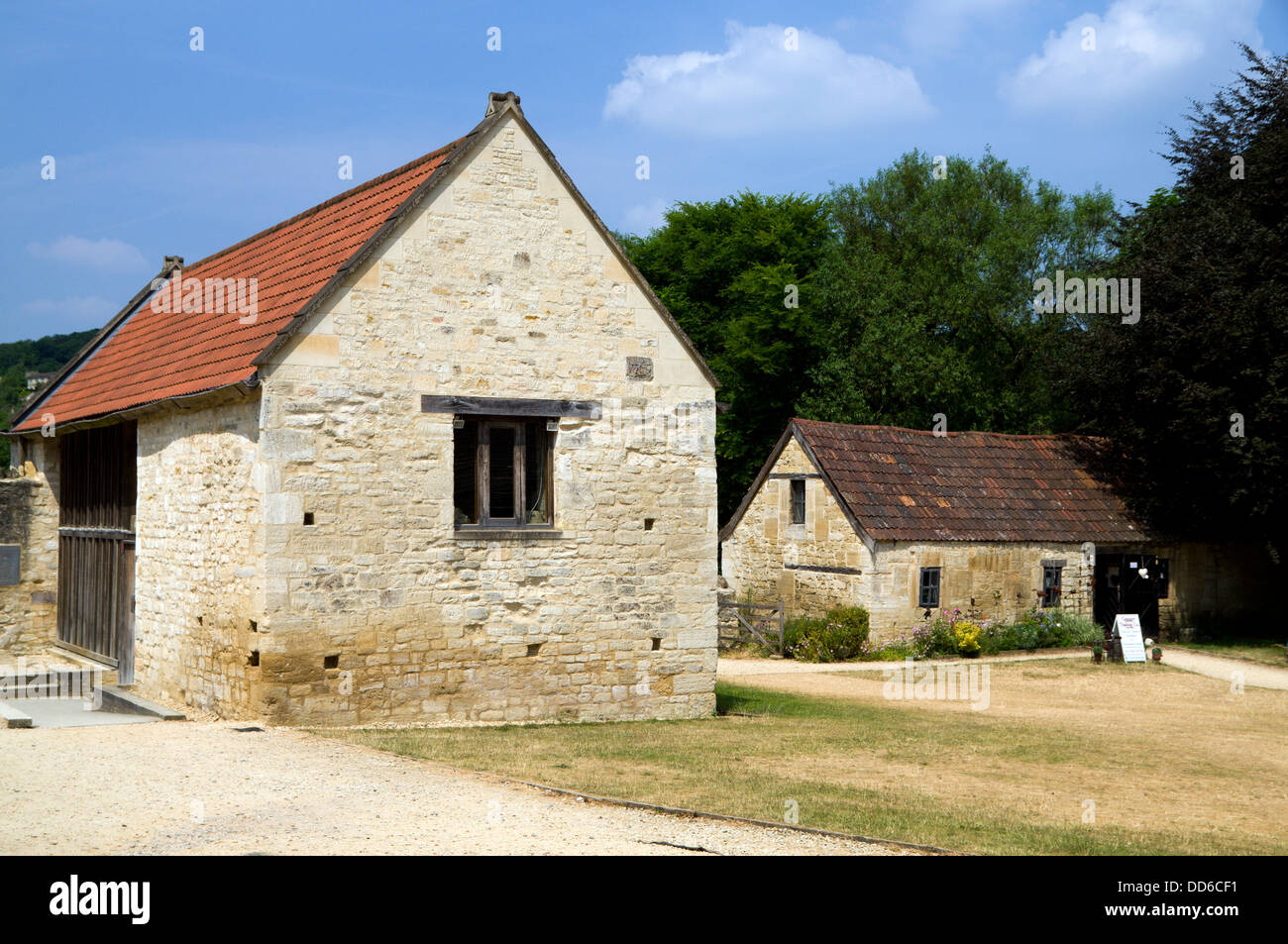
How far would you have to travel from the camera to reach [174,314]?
18125mm

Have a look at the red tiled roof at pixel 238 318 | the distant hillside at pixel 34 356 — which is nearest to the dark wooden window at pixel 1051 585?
the red tiled roof at pixel 238 318

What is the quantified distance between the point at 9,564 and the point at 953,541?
1815cm

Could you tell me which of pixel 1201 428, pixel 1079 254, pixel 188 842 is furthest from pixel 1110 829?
pixel 1079 254

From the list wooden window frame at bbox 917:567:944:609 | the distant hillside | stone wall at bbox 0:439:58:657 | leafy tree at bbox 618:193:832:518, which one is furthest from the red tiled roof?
the distant hillside

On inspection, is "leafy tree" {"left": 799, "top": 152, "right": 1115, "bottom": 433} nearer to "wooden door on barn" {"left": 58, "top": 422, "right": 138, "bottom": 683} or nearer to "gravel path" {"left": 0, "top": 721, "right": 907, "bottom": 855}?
"wooden door on barn" {"left": 58, "top": 422, "right": 138, "bottom": 683}

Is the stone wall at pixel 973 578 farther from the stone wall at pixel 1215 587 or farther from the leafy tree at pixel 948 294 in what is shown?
the leafy tree at pixel 948 294

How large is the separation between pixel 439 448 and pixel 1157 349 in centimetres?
1967

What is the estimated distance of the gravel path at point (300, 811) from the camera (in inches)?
280

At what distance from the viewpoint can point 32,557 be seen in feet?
61.3

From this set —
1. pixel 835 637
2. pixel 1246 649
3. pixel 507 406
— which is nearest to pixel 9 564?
pixel 507 406

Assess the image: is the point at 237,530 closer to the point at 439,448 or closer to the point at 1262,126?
the point at 439,448

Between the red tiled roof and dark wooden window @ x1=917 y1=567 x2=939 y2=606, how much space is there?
15.0 m

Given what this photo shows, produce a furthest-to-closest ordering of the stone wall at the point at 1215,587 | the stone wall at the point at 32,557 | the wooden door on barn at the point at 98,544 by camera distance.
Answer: the stone wall at the point at 1215,587 < the stone wall at the point at 32,557 < the wooden door on barn at the point at 98,544

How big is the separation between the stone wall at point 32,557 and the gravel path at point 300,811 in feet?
Result: 28.2
